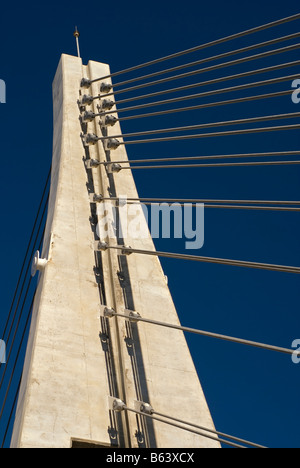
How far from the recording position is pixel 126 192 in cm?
1049

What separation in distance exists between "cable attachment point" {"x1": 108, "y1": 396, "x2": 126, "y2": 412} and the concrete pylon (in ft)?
0.17

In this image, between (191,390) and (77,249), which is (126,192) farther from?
(191,390)

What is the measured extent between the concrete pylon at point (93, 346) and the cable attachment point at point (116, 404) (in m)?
0.05

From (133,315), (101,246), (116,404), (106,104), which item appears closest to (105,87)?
(106,104)

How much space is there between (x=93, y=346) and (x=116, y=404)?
762mm

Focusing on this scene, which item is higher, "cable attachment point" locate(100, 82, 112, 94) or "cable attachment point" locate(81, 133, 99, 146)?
"cable attachment point" locate(100, 82, 112, 94)

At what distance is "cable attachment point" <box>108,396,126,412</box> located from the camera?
307 inches

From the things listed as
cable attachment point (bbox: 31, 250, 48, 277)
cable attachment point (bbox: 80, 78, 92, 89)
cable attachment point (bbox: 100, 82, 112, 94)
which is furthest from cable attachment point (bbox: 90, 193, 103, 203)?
cable attachment point (bbox: 80, 78, 92, 89)

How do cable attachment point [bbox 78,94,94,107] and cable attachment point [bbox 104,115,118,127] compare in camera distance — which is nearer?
cable attachment point [bbox 104,115,118,127]

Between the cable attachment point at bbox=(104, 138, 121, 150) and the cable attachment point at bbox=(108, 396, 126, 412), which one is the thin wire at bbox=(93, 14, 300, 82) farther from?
the cable attachment point at bbox=(108, 396, 126, 412)

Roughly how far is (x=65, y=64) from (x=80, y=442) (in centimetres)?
688

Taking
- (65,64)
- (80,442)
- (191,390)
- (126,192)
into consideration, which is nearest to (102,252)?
(126,192)

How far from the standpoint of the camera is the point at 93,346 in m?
8.29

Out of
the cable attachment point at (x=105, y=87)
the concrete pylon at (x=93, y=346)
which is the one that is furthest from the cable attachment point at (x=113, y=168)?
the cable attachment point at (x=105, y=87)
